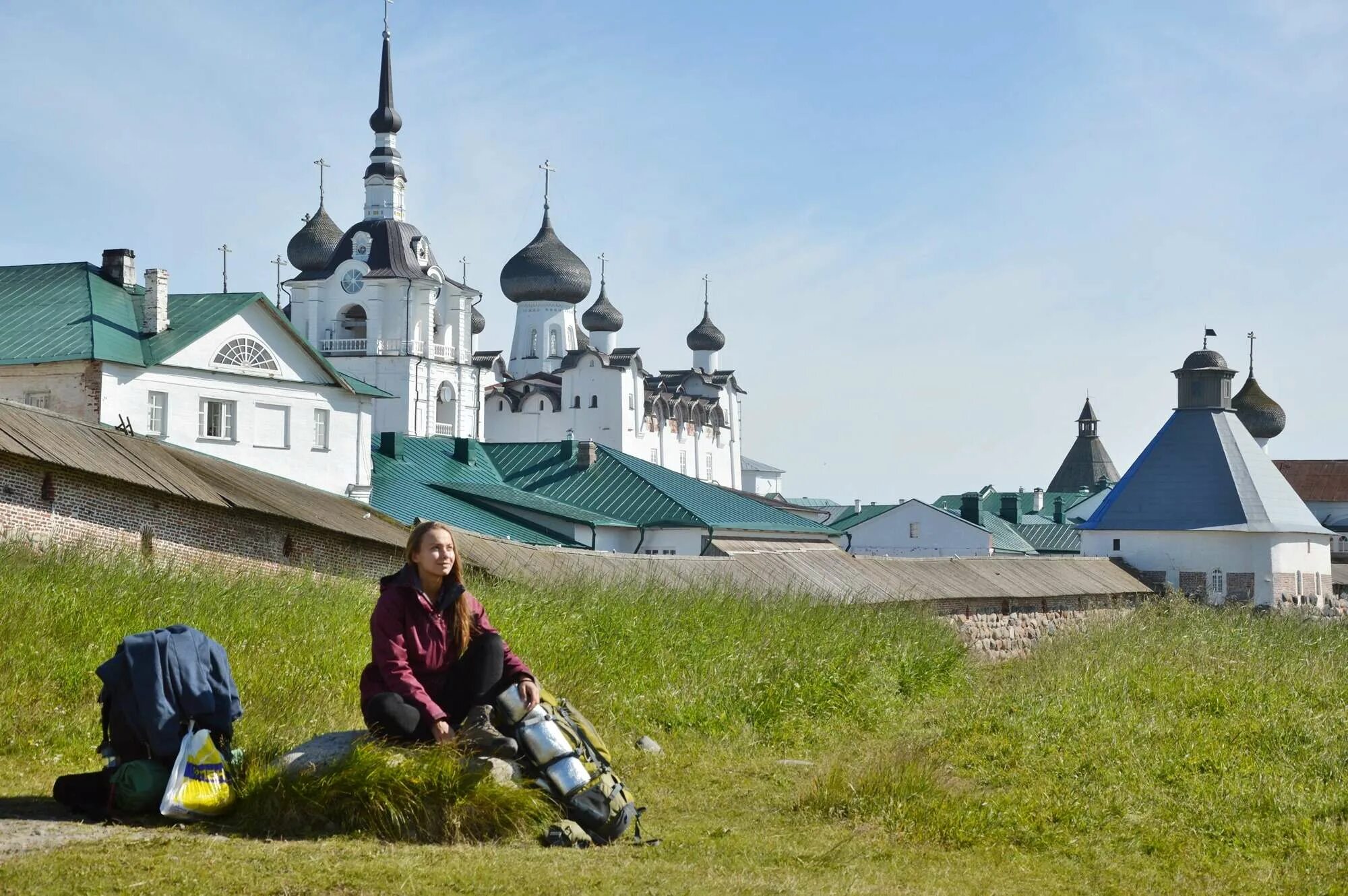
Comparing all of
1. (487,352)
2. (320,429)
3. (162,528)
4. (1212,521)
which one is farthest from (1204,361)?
(487,352)

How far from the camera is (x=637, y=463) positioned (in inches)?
1575

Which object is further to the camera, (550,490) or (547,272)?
(547,272)

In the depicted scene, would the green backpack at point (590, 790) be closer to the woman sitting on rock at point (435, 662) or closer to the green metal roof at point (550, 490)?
the woman sitting on rock at point (435, 662)

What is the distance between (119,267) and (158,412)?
335 cm

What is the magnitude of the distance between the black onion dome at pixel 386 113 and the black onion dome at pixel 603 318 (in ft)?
66.6

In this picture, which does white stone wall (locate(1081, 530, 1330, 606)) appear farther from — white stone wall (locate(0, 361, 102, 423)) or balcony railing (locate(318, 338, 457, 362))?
balcony railing (locate(318, 338, 457, 362))

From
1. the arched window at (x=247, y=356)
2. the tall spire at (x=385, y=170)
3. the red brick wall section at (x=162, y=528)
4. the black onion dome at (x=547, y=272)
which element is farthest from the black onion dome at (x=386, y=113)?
the red brick wall section at (x=162, y=528)

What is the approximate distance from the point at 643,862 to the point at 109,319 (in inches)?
1080

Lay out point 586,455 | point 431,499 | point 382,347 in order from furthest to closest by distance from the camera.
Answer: point 382,347
point 586,455
point 431,499

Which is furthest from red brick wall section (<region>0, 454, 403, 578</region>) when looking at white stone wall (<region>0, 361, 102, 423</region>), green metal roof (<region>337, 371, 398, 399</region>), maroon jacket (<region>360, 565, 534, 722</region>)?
green metal roof (<region>337, 371, 398, 399</region>)

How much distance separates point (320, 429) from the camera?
3475 centimetres

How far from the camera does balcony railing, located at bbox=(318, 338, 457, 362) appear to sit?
2441 inches

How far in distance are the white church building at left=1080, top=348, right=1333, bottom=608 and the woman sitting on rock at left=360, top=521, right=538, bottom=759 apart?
30134 mm

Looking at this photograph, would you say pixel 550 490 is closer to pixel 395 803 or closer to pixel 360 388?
pixel 360 388
